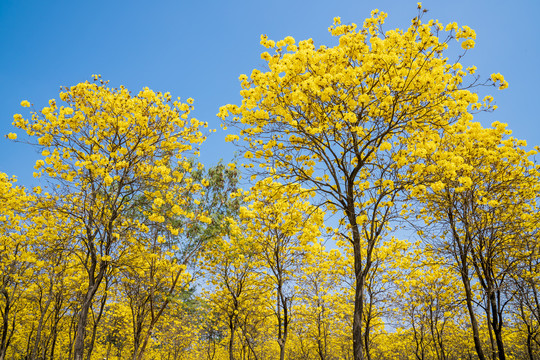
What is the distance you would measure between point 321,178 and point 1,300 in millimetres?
18317

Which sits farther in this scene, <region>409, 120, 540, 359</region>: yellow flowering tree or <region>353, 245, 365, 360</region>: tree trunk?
<region>409, 120, 540, 359</region>: yellow flowering tree

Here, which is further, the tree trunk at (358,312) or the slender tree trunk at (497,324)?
the slender tree trunk at (497,324)

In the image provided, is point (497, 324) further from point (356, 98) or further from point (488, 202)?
point (356, 98)

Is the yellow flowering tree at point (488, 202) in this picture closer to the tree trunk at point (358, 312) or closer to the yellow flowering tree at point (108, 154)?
the tree trunk at point (358, 312)

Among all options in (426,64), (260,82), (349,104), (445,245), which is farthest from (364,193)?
(445,245)

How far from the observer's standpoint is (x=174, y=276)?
38.8ft

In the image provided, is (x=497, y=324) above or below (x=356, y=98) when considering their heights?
below

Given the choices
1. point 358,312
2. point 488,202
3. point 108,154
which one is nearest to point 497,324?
point 488,202

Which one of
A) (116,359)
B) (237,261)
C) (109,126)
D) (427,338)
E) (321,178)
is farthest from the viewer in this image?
(116,359)

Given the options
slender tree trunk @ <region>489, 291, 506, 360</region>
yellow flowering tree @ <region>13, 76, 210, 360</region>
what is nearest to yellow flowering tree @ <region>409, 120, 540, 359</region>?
slender tree trunk @ <region>489, 291, 506, 360</region>

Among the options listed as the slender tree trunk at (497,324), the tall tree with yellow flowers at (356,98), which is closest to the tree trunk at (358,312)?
the tall tree with yellow flowers at (356,98)

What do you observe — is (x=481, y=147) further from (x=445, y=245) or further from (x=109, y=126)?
(x=109, y=126)

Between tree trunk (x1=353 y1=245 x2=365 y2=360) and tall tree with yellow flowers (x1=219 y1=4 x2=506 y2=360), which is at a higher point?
tall tree with yellow flowers (x1=219 y1=4 x2=506 y2=360)

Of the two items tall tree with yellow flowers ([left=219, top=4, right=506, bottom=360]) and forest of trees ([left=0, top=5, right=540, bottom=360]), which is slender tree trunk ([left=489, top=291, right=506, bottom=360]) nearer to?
forest of trees ([left=0, top=5, right=540, bottom=360])
